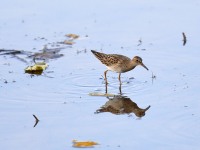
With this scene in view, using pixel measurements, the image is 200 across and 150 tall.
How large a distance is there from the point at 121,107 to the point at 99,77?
5.89 ft

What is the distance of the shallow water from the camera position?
936cm

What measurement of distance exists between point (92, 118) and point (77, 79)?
2.17 m

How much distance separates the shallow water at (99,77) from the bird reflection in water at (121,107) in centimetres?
11

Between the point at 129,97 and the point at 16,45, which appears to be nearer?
the point at 129,97

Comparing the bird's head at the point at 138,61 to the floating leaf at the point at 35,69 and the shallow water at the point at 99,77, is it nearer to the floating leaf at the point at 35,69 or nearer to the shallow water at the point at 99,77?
the shallow water at the point at 99,77

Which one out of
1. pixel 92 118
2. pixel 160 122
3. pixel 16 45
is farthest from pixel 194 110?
pixel 16 45

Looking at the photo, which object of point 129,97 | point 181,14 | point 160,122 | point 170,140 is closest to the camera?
point 170,140

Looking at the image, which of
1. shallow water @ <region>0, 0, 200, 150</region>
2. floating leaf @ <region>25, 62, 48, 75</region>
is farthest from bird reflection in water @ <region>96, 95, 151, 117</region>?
floating leaf @ <region>25, 62, 48, 75</region>

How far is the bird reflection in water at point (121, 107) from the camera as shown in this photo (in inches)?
409

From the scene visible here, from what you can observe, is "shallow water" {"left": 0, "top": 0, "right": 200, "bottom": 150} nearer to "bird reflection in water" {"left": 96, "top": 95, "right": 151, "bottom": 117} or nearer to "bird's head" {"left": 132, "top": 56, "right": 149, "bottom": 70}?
"bird reflection in water" {"left": 96, "top": 95, "right": 151, "bottom": 117}

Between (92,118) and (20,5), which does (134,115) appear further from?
(20,5)

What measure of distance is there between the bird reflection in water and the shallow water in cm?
11

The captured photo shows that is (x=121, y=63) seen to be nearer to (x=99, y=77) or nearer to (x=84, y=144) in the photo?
(x=99, y=77)

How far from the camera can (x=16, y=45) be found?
46.7 ft
